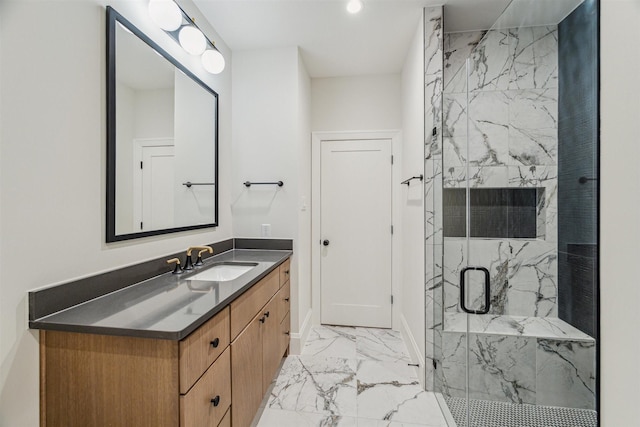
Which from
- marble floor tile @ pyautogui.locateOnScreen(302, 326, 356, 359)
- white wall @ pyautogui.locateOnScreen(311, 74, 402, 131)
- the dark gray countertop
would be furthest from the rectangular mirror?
marble floor tile @ pyautogui.locateOnScreen(302, 326, 356, 359)

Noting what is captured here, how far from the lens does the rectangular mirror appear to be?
1322mm

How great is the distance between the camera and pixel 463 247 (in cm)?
178

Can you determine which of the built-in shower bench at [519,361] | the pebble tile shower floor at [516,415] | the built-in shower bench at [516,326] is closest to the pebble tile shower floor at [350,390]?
the pebble tile shower floor at [516,415]

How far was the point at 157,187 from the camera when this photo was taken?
5.26ft

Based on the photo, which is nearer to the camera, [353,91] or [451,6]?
[451,6]

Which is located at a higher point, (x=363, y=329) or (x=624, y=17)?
(x=624, y=17)

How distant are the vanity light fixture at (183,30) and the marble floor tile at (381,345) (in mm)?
2610

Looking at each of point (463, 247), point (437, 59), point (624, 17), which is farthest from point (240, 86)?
point (624, 17)

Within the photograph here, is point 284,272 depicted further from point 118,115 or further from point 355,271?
point 118,115

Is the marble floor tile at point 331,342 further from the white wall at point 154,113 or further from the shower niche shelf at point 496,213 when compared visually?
the white wall at point 154,113

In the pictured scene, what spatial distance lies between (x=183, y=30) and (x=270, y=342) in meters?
2.03

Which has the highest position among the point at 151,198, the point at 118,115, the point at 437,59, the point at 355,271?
the point at 437,59

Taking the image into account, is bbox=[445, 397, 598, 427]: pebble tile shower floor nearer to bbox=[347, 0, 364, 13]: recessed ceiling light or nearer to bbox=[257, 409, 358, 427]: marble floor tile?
bbox=[257, 409, 358, 427]: marble floor tile

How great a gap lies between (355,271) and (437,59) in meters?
2.10
